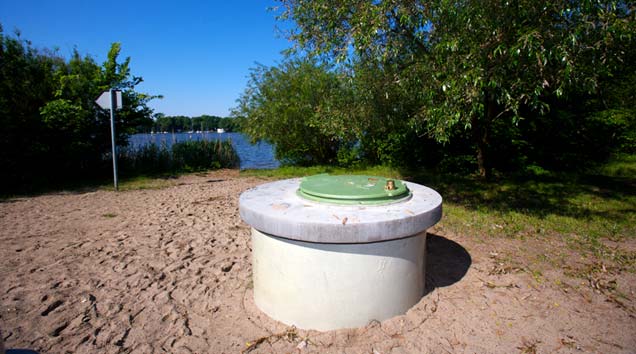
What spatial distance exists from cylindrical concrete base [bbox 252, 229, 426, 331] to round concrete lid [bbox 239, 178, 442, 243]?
4.8 inches

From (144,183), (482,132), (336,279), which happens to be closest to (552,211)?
(482,132)

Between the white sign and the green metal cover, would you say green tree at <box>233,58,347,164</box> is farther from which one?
the green metal cover

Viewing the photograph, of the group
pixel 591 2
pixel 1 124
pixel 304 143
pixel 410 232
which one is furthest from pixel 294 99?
pixel 410 232

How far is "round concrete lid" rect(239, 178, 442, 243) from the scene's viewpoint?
2.19m

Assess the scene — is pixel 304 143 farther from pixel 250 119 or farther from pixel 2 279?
pixel 2 279

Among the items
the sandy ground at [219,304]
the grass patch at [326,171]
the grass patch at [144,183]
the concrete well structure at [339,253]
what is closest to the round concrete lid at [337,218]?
the concrete well structure at [339,253]

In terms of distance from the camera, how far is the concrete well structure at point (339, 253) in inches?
88.4

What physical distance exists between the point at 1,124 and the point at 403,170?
1022 centimetres

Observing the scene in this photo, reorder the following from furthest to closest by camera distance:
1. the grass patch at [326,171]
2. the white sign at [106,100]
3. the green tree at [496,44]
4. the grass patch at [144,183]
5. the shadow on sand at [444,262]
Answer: the grass patch at [326,171]
the grass patch at [144,183]
the white sign at [106,100]
the green tree at [496,44]
the shadow on sand at [444,262]

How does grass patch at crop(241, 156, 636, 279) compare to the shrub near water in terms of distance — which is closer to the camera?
grass patch at crop(241, 156, 636, 279)

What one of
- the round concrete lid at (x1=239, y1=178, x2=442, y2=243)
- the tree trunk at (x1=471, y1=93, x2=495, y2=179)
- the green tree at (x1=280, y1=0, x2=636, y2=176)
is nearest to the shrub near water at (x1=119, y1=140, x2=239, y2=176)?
the green tree at (x1=280, y1=0, x2=636, y2=176)

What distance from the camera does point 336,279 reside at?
2.35m

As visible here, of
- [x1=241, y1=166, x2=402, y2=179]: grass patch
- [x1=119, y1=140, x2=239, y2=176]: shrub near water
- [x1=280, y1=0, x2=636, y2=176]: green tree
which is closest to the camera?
[x1=280, y1=0, x2=636, y2=176]: green tree

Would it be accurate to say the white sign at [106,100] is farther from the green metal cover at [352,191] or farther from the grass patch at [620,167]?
the grass patch at [620,167]
